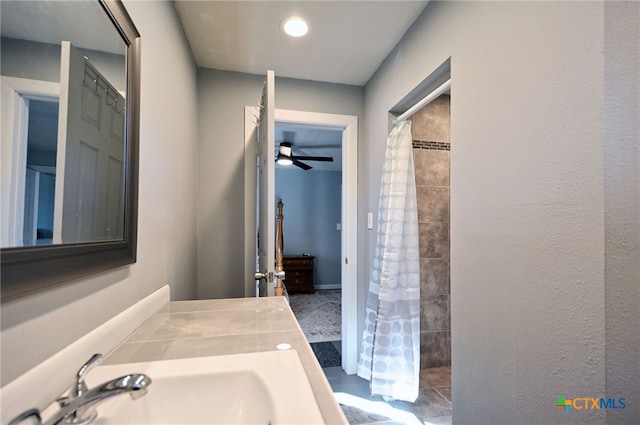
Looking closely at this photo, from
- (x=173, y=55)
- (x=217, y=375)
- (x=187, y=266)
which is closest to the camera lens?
(x=217, y=375)

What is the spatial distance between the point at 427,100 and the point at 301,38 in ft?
2.75

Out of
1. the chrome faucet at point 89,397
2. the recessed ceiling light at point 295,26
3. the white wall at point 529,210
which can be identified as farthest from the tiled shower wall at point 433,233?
the chrome faucet at point 89,397

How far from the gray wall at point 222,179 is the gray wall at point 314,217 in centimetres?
310

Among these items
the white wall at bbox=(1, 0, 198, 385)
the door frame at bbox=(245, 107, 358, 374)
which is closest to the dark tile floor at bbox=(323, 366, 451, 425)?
the door frame at bbox=(245, 107, 358, 374)

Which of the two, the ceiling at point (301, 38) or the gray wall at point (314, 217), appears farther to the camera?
the gray wall at point (314, 217)

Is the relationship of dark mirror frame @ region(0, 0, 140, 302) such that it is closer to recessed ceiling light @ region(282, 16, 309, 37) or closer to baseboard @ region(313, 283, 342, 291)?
recessed ceiling light @ region(282, 16, 309, 37)

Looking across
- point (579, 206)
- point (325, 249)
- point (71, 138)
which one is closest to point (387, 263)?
point (579, 206)

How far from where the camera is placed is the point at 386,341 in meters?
1.88

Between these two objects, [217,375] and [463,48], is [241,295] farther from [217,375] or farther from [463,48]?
[463,48]

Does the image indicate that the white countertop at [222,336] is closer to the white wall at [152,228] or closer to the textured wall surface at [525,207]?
the white wall at [152,228]

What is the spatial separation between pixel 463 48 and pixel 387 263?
4.07 ft

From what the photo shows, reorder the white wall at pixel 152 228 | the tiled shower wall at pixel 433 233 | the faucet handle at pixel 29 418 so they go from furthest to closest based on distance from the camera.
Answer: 1. the tiled shower wall at pixel 433 233
2. the white wall at pixel 152 228
3. the faucet handle at pixel 29 418

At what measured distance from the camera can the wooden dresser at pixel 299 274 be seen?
4.88m

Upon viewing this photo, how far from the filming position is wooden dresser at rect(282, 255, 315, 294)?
4.88m
